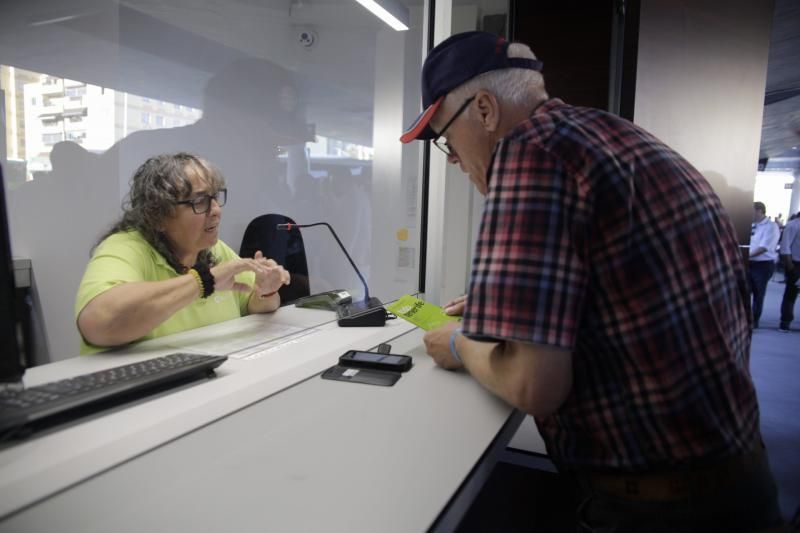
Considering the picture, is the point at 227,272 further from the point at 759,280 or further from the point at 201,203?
the point at 759,280

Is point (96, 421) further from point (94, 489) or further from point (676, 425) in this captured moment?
point (676, 425)

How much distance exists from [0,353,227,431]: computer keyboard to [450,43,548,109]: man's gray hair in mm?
752

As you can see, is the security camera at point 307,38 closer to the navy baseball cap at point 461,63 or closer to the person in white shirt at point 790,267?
the navy baseball cap at point 461,63

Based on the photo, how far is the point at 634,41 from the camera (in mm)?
2088

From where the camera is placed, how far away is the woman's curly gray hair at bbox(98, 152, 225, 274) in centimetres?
150

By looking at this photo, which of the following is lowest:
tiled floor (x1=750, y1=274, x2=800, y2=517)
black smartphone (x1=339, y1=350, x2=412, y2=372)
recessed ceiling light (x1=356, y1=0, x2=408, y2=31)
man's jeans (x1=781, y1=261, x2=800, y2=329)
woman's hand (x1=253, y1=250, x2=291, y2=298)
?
tiled floor (x1=750, y1=274, x2=800, y2=517)

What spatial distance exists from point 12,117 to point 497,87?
1.98 meters

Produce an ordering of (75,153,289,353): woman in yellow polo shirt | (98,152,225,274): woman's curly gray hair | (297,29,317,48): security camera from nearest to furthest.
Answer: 1. (75,153,289,353): woman in yellow polo shirt
2. (98,152,225,274): woman's curly gray hair
3. (297,29,317,48): security camera

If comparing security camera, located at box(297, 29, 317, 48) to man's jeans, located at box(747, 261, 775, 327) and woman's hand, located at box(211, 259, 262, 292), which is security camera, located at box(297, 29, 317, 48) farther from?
man's jeans, located at box(747, 261, 775, 327)

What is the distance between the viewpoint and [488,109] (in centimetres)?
90

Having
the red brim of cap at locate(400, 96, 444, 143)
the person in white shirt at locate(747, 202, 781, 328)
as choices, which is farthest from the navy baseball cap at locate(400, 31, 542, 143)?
the person in white shirt at locate(747, 202, 781, 328)

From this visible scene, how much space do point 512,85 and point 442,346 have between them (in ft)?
1.92

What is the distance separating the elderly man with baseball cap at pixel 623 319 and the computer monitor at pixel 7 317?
24.4 inches

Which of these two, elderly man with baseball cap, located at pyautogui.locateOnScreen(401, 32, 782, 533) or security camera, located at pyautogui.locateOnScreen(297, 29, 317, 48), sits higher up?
security camera, located at pyautogui.locateOnScreen(297, 29, 317, 48)
